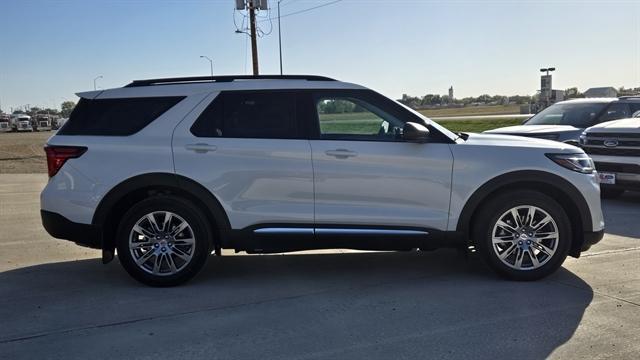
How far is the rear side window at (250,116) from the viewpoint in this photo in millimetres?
5375

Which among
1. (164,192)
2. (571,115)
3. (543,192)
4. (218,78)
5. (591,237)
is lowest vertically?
(591,237)

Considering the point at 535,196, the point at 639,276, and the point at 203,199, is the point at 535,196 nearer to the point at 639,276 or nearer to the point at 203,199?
the point at 639,276

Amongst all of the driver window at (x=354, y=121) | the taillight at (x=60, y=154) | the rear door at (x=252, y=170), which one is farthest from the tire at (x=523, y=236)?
the taillight at (x=60, y=154)

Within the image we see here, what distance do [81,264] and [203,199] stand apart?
191 cm

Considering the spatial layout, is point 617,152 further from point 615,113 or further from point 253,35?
point 253,35

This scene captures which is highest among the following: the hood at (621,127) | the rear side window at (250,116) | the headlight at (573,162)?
the rear side window at (250,116)

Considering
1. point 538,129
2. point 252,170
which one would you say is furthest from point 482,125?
point 252,170

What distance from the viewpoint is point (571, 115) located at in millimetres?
12500

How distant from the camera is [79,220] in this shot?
17.5 ft

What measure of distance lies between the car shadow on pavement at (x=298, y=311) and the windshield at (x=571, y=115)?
733 cm

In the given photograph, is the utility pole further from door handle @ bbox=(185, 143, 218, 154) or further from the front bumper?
door handle @ bbox=(185, 143, 218, 154)

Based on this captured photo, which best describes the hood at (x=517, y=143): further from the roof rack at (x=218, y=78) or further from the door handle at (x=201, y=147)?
the door handle at (x=201, y=147)

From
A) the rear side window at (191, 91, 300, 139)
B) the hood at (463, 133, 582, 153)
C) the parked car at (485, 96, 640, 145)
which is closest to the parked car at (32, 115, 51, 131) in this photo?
the parked car at (485, 96, 640, 145)

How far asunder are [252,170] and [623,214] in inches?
243
